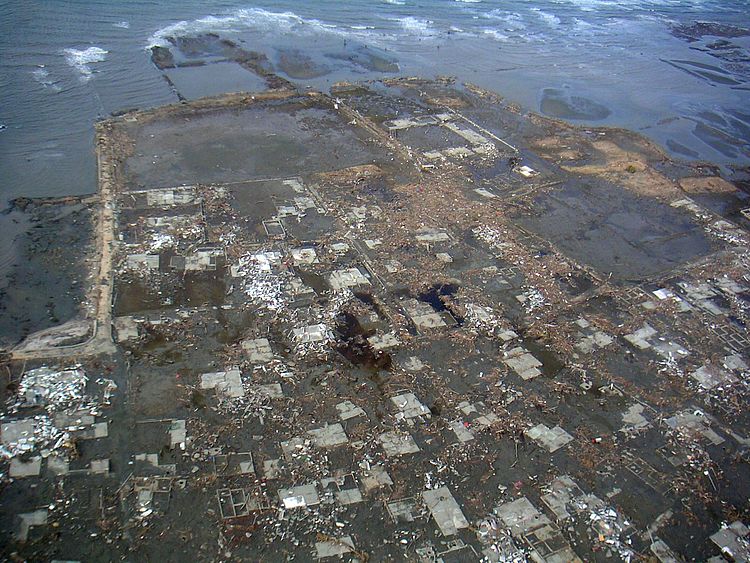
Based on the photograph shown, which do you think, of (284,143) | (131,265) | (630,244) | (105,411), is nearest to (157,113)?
(284,143)

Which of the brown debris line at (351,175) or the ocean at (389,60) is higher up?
the ocean at (389,60)

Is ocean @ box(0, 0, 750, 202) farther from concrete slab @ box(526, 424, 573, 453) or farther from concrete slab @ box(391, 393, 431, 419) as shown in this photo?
concrete slab @ box(526, 424, 573, 453)

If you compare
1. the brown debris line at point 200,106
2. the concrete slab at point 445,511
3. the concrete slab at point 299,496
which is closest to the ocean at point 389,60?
the brown debris line at point 200,106

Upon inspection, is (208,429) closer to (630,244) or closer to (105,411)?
(105,411)

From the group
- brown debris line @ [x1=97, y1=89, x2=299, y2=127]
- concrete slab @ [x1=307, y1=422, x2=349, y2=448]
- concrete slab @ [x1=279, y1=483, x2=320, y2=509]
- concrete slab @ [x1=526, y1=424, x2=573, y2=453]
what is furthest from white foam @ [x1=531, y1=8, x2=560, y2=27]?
concrete slab @ [x1=279, y1=483, x2=320, y2=509]

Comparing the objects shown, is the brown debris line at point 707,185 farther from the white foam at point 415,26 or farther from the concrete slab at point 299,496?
the white foam at point 415,26

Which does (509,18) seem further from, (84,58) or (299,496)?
(299,496)

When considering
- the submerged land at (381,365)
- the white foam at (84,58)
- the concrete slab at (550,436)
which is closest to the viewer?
the submerged land at (381,365)
